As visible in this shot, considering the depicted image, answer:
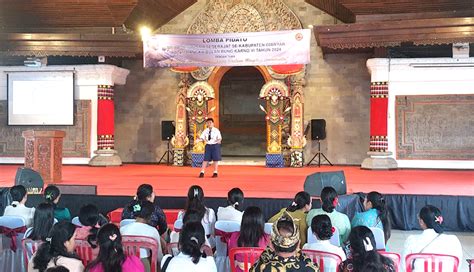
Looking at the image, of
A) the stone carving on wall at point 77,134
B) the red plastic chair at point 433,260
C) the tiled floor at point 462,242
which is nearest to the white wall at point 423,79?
the tiled floor at point 462,242

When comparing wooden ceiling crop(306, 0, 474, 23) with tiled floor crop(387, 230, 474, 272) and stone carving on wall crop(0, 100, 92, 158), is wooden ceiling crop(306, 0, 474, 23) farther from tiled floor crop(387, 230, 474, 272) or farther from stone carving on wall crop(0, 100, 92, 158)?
stone carving on wall crop(0, 100, 92, 158)

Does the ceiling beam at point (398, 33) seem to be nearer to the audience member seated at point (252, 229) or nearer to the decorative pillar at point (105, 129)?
the decorative pillar at point (105, 129)

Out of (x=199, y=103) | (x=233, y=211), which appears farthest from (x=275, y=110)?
(x=233, y=211)

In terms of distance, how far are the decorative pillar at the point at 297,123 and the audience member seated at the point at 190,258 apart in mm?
9297

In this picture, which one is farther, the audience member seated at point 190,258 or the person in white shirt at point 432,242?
the person in white shirt at point 432,242

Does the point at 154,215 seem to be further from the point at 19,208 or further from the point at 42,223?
the point at 19,208

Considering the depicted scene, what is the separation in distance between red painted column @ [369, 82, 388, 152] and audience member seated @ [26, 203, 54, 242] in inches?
340

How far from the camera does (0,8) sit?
38.1 feet

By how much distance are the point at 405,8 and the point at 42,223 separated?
9.38m

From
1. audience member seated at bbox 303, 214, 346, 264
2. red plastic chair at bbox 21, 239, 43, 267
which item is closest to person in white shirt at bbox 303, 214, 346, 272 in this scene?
audience member seated at bbox 303, 214, 346, 264

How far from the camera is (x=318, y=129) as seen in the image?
12.0 metres

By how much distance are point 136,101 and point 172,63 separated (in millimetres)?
3576

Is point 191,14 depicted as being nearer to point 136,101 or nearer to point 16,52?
point 136,101

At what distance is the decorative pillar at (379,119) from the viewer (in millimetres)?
10906
